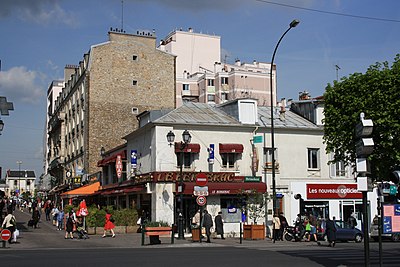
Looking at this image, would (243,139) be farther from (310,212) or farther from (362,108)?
(362,108)

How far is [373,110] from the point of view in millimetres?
23828

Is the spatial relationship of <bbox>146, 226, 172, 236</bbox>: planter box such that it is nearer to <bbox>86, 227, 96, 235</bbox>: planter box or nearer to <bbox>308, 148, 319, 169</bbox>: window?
<bbox>86, 227, 96, 235</bbox>: planter box

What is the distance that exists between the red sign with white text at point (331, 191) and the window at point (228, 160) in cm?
540

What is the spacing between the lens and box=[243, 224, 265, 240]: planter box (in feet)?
99.9

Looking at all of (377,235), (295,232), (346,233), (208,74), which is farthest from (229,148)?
(208,74)

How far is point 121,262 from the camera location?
1684 centimetres

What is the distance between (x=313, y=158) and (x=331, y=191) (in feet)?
8.34

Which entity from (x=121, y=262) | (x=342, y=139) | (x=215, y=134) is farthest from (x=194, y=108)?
(x=121, y=262)

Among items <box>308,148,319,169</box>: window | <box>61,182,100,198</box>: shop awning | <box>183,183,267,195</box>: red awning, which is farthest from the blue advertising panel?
<box>308,148,319,169</box>: window

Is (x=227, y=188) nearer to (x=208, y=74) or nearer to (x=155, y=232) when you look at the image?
(x=155, y=232)

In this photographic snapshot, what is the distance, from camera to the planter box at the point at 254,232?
3045 cm

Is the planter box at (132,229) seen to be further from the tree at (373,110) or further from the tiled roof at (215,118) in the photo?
the tree at (373,110)

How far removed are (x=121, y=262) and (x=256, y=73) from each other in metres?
80.8

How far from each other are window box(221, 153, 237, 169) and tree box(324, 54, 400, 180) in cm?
1094
